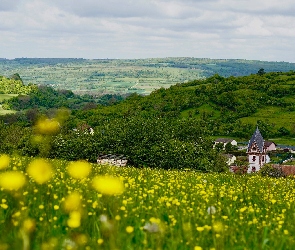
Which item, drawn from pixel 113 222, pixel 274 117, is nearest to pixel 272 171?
pixel 113 222

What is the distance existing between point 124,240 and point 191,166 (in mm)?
59431

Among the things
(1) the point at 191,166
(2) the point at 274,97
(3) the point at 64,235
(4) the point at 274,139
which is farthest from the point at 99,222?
(2) the point at 274,97

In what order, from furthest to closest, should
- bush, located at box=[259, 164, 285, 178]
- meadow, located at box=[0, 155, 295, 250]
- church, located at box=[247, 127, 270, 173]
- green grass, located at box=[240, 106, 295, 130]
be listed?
1. green grass, located at box=[240, 106, 295, 130]
2. church, located at box=[247, 127, 270, 173]
3. bush, located at box=[259, 164, 285, 178]
4. meadow, located at box=[0, 155, 295, 250]

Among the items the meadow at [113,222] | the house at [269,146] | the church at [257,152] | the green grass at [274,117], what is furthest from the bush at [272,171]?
the green grass at [274,117]

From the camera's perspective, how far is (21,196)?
7676 mm

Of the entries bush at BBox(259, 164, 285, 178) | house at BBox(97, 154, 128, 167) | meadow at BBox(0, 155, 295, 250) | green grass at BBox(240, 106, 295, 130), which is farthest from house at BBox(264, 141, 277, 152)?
meadow at BBox(0, 155, 295, 250)

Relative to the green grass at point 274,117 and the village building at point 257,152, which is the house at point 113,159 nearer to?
the village building at point 257,152

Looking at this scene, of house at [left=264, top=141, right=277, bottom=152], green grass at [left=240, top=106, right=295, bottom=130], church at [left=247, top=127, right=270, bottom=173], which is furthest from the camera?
green grass at [left=240, top=106, right=295, bottom=130]

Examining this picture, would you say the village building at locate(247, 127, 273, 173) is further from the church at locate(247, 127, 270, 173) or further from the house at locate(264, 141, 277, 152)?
the house at locate(264, 141, 277, 152)

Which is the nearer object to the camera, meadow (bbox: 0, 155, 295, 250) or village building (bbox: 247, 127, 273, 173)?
meadow (bbox: 0, 155, 295, 250)

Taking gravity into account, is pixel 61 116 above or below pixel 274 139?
above

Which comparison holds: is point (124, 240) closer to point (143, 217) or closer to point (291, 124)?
point (143, 217)

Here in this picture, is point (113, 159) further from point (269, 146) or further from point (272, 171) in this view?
point (269, 146)

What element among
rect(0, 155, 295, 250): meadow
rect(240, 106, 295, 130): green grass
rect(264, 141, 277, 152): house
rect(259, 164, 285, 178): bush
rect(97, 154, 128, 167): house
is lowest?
rect(264, 141, 277, 152): house
